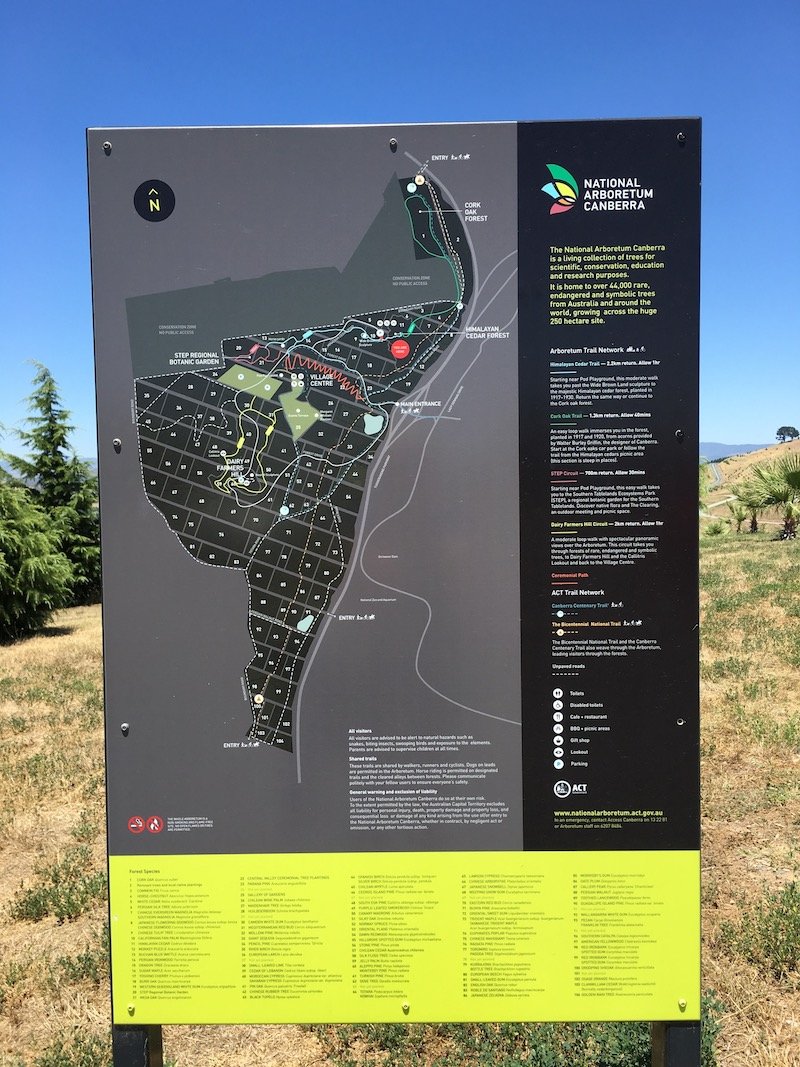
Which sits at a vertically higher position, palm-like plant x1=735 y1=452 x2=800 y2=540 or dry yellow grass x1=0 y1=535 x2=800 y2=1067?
palm-like plant x1=735 y1=452 x2=800 y2=540

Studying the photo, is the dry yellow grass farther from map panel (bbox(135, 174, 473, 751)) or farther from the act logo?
the act logo

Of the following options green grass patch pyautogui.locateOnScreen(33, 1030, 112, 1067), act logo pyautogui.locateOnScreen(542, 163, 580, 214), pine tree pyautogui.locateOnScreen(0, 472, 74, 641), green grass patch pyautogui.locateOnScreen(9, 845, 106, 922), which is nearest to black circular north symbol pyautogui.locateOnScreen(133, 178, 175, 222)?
act logo pyautogui.locateOnScreen(542, 163, 580, 214)

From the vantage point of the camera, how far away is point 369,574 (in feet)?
8.06

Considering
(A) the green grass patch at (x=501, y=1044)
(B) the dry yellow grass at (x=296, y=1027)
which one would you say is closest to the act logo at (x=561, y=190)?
(A) the green grass patch at (x=501, y=1044)

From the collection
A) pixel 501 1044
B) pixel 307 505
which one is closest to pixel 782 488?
pixel 501 1044

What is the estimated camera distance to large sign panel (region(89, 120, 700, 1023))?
7.94 ft

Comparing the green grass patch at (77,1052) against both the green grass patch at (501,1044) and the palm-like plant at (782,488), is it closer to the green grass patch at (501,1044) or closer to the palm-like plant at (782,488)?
the green grass patch at (501,1044)

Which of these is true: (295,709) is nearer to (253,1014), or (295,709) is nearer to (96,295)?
(253,1014)

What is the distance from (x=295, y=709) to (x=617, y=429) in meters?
1.50

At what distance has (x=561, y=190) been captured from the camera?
2400 mm

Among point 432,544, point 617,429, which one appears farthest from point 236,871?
point 617,429

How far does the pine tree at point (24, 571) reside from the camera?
17438mm

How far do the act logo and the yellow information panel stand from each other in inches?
89.5

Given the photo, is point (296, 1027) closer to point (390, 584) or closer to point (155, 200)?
point (390, 584)
